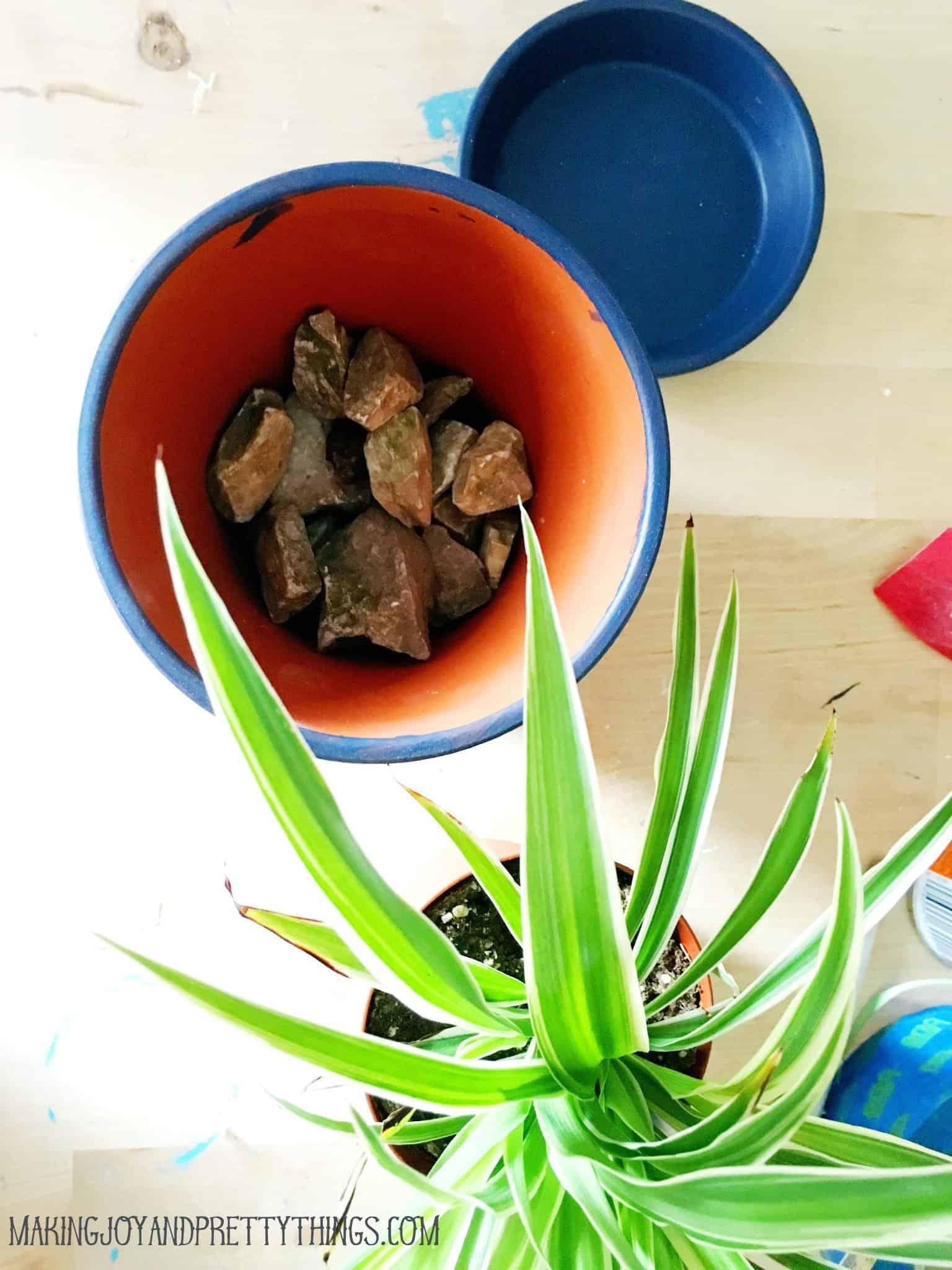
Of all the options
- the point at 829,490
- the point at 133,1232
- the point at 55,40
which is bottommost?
the point at 133,1232

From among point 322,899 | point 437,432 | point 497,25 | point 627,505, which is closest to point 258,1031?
point 322,899

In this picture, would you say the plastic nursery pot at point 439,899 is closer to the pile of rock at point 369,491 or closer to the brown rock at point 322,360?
the pile of rock at point 369,491

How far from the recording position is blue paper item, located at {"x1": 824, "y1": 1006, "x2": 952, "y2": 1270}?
1.93 ft

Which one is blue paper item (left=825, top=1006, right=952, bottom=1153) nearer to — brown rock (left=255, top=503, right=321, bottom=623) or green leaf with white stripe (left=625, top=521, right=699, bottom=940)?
green leaf with white stripe (left=625, top=521, right=699, bottom=940)

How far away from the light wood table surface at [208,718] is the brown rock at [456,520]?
5.0 inches

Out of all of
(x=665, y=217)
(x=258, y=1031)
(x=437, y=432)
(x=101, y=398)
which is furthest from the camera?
(x=665, y=217)

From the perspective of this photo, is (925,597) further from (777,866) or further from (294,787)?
(294,787)

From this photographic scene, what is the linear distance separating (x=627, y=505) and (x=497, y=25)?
0.41m

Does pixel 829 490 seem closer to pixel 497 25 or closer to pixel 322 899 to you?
pixel 497 25

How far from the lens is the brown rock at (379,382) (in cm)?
53

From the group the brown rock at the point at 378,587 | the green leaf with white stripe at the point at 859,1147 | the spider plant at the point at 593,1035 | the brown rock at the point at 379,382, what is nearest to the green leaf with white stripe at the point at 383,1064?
the spider plant at the point at 593,1035

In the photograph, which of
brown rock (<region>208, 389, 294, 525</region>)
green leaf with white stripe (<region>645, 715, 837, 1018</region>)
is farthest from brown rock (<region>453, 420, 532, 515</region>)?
green leaf with white stripe (<region>645, 715, 837, 1018</region>)

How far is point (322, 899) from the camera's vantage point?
11.4 inches

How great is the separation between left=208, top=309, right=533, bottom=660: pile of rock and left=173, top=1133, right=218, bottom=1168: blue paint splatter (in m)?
0.32
